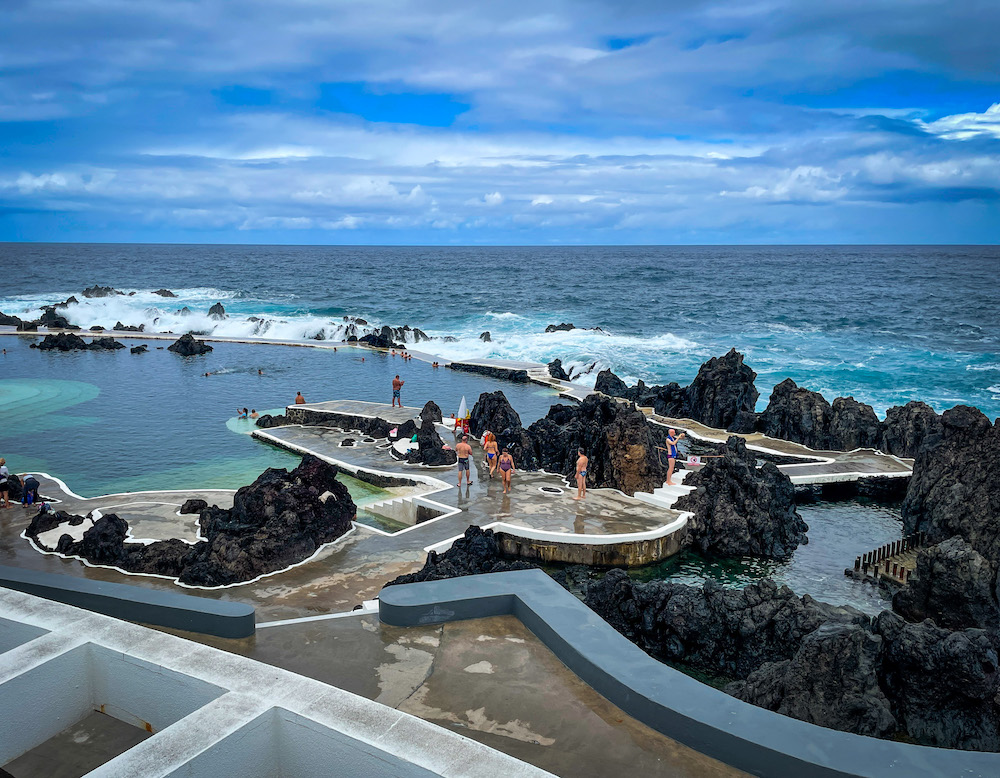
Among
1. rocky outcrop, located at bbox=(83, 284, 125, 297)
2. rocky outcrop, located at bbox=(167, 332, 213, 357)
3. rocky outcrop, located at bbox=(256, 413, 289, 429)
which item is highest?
rocky outcrop, located at bbox=(83, 284, 125, 297)

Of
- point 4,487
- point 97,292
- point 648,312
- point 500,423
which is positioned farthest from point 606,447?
point 97,292

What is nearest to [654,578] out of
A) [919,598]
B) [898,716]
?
[919,598]

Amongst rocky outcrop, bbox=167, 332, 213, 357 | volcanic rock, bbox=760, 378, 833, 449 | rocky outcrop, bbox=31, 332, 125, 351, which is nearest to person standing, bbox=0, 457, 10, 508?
volcanic rock, bbox=760, 378, 833, 449

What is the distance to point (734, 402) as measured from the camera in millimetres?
28734

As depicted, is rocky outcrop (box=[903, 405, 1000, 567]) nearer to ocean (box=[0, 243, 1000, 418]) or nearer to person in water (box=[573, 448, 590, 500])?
person in water (box=[573, 448, 590, 500])

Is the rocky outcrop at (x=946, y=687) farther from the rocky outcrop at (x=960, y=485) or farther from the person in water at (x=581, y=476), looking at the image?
the person in water at (x=581, y=476)

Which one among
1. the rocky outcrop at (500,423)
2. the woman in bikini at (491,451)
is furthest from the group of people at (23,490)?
the rocky outcrop at (500,423)

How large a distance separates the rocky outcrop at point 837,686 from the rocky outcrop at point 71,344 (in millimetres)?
47980

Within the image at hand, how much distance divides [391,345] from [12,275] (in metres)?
94.1

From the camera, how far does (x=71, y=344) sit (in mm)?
47156

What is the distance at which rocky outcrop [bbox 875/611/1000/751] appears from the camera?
31.2 ft

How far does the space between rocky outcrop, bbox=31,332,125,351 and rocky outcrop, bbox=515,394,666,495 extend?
120 ft

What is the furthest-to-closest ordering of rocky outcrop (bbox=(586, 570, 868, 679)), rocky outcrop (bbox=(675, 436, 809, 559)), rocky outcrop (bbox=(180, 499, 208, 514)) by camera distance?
1. rocky outcrop (bbox=(180, 499, 208, 514))
2. rocky outcrop (bbox=(675, 436, 809, 559))
3. rocky outcrop (bbox=(586, 570, 868, 679))

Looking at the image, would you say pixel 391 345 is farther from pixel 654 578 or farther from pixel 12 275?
pixel 12 275
